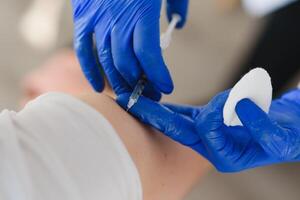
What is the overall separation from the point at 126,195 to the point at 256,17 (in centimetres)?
169

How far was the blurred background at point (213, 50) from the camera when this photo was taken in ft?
5.99

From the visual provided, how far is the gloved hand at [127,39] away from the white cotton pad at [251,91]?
0.51ft

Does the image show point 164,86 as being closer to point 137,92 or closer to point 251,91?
point 137,92

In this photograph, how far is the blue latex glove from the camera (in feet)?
2.64

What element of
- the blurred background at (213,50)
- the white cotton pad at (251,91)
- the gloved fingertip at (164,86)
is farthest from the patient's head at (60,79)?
the white cotton pad at (251,91)

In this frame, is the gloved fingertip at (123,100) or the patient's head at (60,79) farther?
the patient's head at (60,79)

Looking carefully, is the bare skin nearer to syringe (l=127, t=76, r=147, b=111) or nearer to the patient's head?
syringe (l=127, t=76, r=147, b=111)

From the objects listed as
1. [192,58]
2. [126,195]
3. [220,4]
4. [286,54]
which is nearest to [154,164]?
[126,195]

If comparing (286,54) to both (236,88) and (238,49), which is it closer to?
(238,49)

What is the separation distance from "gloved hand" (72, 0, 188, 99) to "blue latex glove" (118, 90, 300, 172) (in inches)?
2.5

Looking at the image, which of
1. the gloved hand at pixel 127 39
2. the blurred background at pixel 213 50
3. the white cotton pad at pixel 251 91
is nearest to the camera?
the white cotton pad at pixel 251 91

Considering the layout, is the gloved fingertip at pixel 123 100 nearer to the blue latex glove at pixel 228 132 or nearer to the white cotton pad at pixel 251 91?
the blue latex glove at pixel 228 132

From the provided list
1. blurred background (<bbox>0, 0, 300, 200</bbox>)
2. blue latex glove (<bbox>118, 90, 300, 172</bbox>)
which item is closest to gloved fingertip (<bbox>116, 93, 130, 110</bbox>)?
blue latex glove (<bbox>118, 90, 300, 172</bbox>)

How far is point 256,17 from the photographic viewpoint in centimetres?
222
